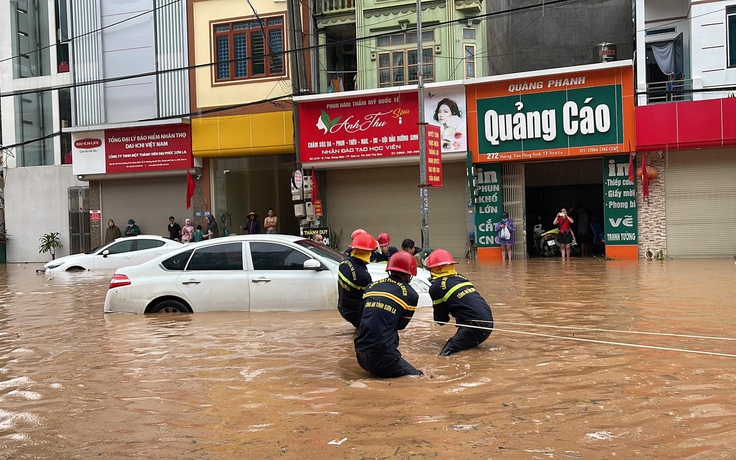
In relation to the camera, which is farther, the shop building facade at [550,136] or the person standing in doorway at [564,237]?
the person standing in doorway at [564,237]

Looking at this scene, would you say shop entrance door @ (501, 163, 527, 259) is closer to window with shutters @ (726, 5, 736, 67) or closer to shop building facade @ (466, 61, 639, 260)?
shop building facade @ (466, 61, 639, 260)

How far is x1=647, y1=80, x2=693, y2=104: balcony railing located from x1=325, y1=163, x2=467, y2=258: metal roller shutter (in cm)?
610

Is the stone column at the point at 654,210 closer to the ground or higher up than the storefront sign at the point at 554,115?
closer to the ground

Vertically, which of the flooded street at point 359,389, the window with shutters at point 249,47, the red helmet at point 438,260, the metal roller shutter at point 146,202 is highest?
the window with shutters at point 249,47

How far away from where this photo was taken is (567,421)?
205 inches

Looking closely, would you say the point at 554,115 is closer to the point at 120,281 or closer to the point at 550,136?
the point at 550,136

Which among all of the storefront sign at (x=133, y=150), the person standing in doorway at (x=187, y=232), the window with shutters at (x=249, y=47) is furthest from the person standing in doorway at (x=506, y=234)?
the storefront sign at (x=133, y=150)

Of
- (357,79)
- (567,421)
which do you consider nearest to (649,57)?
(357,79)

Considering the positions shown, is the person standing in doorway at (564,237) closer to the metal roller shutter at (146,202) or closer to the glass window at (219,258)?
the metal roller shutter at (146,202)

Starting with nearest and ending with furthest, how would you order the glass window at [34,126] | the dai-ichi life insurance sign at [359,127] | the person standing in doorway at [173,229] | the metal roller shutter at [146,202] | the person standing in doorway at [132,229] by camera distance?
the dai-ichi life insurance sign at [359,127], the person standing in doorway at [173,229], the person standing in doorway at [132,229], the metal roller shutter at [146,202], the glass window at [34,126]

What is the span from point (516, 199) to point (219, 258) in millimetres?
14601

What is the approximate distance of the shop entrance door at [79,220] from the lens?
29031 millimetres

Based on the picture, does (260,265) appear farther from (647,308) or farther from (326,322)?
(647,308)

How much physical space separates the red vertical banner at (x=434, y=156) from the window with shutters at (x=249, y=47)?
6.40 metres
